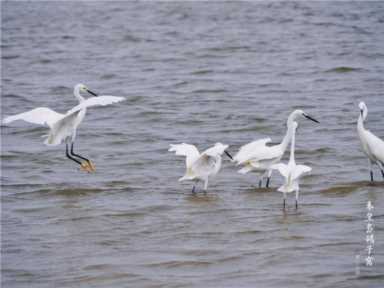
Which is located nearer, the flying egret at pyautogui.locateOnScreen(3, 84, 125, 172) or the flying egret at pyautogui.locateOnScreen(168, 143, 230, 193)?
the flying egret at pyautogui.locateOnScreen(168, 143, 230, 193)

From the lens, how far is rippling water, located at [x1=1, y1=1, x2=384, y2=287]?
830 cm

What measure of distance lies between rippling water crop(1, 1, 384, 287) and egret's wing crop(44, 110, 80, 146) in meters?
0.52

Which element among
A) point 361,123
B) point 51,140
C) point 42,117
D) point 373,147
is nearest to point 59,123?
point 42,117

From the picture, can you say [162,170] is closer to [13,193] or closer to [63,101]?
[13,193]

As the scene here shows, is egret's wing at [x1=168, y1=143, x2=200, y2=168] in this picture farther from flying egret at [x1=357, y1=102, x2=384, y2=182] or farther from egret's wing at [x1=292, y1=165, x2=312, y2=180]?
flying egret at [x1=357, y1=102, x2=384, y2=182]

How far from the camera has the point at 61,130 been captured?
1238 centimetres

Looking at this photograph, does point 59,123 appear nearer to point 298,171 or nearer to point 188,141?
point 188,141

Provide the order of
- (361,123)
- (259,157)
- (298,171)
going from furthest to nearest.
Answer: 1. (361,123)
2. (259,157)
3. (298,171)

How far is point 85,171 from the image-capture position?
41.7 ft

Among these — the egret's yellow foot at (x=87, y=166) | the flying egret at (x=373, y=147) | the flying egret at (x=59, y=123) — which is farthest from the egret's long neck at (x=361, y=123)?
the egret's yellow foot at (x=87, y=166)

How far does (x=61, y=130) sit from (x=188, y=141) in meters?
2.54

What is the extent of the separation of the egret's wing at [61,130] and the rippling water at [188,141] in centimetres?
52

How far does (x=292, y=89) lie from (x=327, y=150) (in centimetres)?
529

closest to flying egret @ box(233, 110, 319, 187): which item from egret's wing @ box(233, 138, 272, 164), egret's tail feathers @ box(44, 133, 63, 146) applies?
egret's wing @ box(233, 138, 272, 164)
